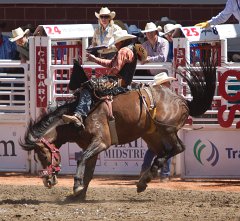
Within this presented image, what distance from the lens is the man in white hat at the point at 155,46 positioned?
15125mm

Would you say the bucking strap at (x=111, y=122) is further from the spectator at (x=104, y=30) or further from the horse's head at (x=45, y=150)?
the spectator at (x=104, y=30)

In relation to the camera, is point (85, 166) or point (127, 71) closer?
point (85, 166)

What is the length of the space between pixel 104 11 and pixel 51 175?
3829mm

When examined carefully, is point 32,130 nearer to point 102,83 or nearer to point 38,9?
point 102,83

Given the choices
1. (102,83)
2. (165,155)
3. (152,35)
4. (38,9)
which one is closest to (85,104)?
(102,83)

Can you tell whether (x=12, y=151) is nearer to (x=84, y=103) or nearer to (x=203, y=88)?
(x=84, y=103)

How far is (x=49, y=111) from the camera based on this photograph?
42.4 ft

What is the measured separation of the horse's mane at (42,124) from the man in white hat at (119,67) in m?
0.19

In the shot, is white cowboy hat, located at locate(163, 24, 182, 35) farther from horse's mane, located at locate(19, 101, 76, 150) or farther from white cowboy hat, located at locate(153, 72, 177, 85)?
horse's mane, located at locate(19, 101, 76, 150)

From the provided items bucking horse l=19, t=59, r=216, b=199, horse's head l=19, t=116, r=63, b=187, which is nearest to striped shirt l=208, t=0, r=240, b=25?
bucking horse l=19, t=59, r=216, b=199

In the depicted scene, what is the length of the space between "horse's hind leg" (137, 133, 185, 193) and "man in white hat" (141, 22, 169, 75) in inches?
81.1

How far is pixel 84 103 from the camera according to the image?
41.8 feet

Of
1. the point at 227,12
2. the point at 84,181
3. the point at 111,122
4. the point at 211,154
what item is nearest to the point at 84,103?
the point at 111,122

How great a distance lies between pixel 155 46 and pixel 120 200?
3.21m
